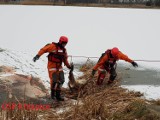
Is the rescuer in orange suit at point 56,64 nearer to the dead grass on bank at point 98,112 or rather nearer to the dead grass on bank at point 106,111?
the dead grass on bank at point 98,112

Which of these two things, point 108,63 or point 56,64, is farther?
point 108,63

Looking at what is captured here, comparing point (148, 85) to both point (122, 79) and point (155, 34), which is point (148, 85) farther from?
point (155, 34)

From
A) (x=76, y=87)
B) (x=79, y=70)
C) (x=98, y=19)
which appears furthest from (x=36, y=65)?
(x=98, y=19)

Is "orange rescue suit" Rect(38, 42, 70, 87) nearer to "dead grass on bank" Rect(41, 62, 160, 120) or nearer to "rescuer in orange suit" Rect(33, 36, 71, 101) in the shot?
"rescuer in orange suit" Rect(33, 36, 71, 101)

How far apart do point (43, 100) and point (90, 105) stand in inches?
78.7

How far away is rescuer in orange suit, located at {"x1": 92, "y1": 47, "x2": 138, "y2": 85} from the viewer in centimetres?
881

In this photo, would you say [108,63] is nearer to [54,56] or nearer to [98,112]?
[54,56]

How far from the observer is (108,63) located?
9.12 m

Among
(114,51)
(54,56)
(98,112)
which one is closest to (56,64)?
(54,56)

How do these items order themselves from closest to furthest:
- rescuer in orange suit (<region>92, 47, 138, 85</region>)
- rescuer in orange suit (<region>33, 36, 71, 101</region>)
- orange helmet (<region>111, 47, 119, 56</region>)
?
rescuer in orange suit (<region>33, 36, 71, 101</region>)
orange helmet (<region>111, 47, 119, 56</region>)
rescuer in orange suit (<region>92, 47, 138, 85</region>)

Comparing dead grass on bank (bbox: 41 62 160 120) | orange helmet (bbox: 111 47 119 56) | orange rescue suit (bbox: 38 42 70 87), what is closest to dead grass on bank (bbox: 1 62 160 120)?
dead grass on bank (bbox: 41 62 160 120)

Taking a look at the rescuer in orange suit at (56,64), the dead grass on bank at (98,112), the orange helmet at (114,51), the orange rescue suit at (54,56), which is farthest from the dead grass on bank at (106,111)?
the orange helmet at (114,51)

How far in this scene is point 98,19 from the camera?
25000mm

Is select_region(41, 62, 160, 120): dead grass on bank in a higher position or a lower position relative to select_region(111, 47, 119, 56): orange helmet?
lower
